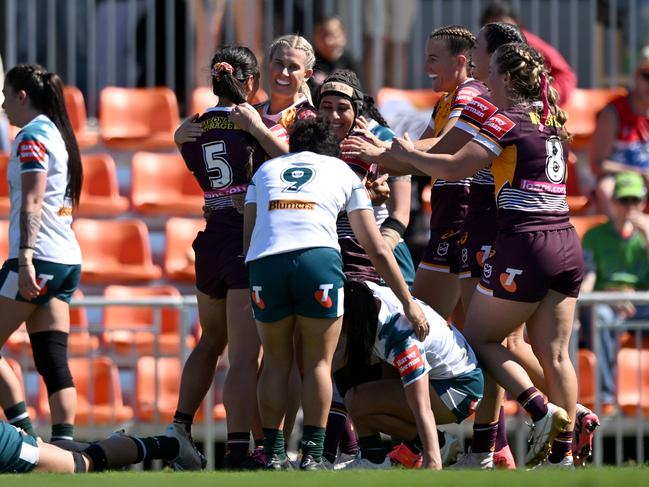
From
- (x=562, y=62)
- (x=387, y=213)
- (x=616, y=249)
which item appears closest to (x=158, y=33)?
(x=562, y=62)

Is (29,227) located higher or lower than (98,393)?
higher

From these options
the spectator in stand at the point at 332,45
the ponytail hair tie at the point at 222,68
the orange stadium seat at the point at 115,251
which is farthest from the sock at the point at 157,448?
the spectator in stand at the point at 332,45

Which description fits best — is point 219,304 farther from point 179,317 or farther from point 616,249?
point 616,249

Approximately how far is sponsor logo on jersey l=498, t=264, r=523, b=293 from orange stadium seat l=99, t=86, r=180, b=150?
5.70 meters

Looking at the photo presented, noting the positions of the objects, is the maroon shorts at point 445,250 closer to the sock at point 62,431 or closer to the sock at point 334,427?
the sock at point 334,427

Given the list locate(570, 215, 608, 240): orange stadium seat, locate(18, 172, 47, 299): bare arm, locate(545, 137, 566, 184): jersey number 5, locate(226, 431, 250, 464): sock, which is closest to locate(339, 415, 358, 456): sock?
locate(226, 431, 250, 464): sock

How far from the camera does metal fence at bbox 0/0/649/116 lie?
41.0 ft

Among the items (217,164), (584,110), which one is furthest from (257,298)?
(584,110)

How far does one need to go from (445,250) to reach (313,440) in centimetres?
137

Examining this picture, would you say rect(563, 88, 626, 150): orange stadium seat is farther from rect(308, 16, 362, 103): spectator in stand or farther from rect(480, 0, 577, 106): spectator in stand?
rect(308, 16, 362, 103): spectator in stand

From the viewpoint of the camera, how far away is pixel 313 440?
679cm

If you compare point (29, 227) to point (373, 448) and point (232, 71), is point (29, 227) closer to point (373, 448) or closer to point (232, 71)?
point (232, 71)

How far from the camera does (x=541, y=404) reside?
688 centimetres

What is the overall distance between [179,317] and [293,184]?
3.34 metres
